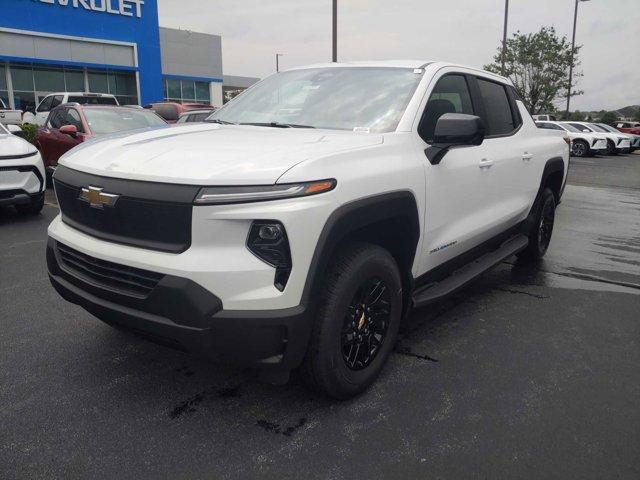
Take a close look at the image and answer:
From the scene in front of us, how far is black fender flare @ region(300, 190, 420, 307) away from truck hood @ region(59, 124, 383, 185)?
0.28 m

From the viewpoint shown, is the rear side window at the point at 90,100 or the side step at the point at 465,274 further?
the rear side window at the point at 90,100

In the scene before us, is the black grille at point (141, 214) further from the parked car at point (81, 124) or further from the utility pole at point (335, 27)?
the utility pole at point (335, 27)

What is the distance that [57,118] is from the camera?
384 inches

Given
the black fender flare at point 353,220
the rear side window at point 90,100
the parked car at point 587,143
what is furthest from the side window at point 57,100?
the parked car at point 587,143

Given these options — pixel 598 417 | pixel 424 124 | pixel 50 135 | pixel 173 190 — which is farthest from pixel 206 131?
pixel 50 135

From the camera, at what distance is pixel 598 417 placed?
270 centimetres

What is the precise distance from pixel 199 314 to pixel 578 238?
6187mm

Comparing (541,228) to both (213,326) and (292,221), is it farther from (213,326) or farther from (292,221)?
(213,326)

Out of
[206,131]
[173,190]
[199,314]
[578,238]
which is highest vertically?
[206,131]

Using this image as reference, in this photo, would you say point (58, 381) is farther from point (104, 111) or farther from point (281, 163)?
point (104, 111)

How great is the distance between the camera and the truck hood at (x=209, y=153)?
2.27 m

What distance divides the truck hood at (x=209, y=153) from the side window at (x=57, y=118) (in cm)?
736

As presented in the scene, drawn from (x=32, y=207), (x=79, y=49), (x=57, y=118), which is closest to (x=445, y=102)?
(x=32, y=207)

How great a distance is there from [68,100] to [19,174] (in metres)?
11.4
